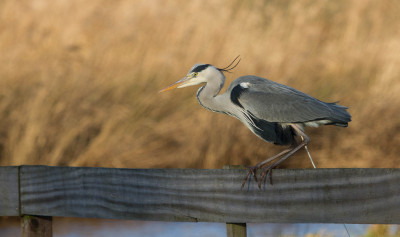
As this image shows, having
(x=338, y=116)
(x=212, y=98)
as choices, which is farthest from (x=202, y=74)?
(x=338, y=116)

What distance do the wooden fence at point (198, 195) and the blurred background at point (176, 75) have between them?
279 centimetres

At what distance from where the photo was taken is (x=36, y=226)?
280cm

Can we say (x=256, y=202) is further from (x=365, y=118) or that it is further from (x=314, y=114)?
(x=365, y=118)

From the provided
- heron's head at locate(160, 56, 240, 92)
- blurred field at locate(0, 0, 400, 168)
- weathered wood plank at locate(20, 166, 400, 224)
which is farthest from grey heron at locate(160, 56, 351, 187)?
blurred field at locate(0, 0, 400, 168)

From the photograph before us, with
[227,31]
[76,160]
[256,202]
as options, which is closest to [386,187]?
[256,202]

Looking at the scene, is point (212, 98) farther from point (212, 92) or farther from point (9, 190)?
point (9, 190)

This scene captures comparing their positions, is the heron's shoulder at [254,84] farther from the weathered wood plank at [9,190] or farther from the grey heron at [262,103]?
the weathered wood plank at [9,190]

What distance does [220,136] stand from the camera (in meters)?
5.55

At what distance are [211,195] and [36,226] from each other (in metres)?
0.80

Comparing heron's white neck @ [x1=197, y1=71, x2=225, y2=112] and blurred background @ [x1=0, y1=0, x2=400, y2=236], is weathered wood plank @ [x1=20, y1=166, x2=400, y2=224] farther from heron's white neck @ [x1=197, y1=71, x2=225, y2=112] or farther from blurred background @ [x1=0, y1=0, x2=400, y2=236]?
blurred background @ [x1=0, y1=0, x2=400, y2=236]

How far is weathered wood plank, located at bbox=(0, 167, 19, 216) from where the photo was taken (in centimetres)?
281

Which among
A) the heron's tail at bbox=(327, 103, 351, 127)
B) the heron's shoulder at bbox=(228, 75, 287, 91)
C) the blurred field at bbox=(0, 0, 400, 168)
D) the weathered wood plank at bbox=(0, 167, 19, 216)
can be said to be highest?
the blurred field at bbox=(0, 0, 400, 168)

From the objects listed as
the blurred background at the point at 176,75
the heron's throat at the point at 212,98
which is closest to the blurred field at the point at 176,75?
the blurred background at the point at 176,75

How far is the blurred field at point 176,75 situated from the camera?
552cm
